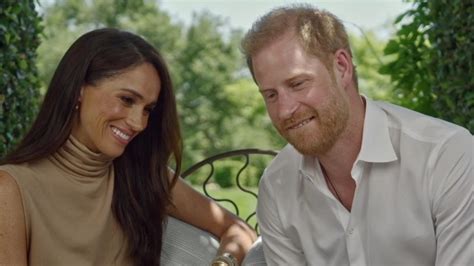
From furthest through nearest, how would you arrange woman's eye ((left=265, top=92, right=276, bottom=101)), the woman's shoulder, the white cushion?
the white cushion
the woman's shoulder
woman's eye ((left=265, top=92, right=276, bottom=101))

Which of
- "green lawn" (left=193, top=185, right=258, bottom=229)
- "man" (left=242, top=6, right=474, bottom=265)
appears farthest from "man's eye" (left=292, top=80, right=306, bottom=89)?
"green lawn" (left=193, top=185, right=258, bottom=229)

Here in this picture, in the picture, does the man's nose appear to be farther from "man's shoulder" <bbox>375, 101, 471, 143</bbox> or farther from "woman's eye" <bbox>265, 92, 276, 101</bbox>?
"man's shoulder" <bbox>375, 101, 471, 143</bbox>

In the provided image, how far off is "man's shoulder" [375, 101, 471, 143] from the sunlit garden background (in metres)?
1.01

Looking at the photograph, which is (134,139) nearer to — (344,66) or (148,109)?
(148,109)

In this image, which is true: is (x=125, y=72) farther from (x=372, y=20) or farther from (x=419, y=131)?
(x=372, y=20)

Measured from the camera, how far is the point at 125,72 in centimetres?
248

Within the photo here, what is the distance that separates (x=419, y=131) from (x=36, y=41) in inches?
80.3

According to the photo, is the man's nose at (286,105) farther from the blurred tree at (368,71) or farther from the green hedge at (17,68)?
the blurred tree at (368,71)

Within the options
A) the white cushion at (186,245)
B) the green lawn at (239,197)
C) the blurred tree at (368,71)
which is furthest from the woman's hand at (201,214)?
the blurred tree at (368,71)

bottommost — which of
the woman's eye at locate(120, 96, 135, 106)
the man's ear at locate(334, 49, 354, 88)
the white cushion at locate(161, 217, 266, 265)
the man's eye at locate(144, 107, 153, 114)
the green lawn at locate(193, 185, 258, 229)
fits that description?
the green lawn at locate(193, 185, 258, 229)

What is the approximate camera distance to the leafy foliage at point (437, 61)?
125 inches

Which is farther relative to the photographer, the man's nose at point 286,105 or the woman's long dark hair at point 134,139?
the woman's long dark hair at point 134,139

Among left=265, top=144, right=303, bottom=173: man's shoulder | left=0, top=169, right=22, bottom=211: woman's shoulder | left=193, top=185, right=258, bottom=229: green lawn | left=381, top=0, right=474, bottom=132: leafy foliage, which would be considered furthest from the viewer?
left=193, top=185, right=258, bottom=229: green lawn

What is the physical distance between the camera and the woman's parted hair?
216 centimetres
